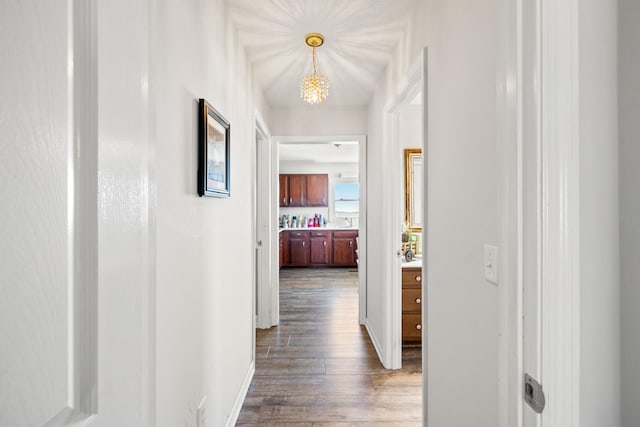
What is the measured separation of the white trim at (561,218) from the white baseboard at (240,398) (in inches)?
67.9

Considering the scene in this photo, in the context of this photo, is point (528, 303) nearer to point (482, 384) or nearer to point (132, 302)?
point (482, 384)

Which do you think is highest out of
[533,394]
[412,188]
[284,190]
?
[284,190]

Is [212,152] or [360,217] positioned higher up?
[212,152]

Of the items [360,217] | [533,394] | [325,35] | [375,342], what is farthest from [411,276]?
[533,394]

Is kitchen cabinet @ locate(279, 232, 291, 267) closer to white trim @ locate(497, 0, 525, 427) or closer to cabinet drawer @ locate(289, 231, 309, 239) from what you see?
cabinet drawer @ locate(289, 231, 309, 239)

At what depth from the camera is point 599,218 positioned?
2.26ft

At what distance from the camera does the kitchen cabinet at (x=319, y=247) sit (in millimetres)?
6996

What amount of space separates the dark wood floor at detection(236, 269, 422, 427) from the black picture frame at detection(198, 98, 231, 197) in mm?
1429

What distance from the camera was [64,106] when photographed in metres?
0.43

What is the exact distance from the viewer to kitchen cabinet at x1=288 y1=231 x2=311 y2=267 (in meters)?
7.00

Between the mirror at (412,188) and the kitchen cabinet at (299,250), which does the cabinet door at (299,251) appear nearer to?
the kitchen cabinet at (299,250)

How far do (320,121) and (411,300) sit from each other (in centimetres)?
212

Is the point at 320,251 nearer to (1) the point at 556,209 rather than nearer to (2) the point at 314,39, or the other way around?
(2) the point at 314,39

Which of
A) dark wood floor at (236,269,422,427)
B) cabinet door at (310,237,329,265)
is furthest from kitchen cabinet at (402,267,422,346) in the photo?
cabinet door at (310,237,329,265)
